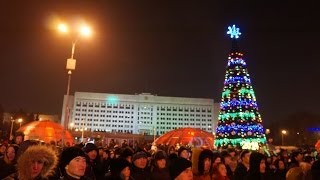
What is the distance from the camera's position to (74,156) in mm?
3941

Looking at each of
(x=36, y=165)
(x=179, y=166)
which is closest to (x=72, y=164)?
(x=36, y=165)

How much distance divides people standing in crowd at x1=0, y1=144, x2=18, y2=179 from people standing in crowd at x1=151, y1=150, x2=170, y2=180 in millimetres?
2570

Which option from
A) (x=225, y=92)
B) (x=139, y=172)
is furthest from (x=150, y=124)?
(x=139, y=172)

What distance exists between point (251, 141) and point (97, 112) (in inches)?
3673

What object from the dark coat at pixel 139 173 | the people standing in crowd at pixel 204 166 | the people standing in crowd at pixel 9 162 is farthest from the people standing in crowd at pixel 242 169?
the people standing in crowd at pixel 9 162

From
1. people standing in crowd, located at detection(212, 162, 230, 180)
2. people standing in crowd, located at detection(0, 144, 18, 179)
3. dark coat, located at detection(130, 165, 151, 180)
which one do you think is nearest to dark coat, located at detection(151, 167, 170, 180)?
dark coat, located at detection(130, 165, 151, 180)

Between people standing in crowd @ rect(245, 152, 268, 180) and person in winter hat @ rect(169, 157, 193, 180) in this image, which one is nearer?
person in winter hat @ rect(169, 157, 193, 180)

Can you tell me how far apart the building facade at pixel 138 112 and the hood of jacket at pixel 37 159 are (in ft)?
366

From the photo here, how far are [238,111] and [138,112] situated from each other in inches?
3568

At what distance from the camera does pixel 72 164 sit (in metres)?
3.91

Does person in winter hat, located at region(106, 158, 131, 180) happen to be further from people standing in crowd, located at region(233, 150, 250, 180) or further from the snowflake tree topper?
the snowflake tree topper

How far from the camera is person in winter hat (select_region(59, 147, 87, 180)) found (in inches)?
153

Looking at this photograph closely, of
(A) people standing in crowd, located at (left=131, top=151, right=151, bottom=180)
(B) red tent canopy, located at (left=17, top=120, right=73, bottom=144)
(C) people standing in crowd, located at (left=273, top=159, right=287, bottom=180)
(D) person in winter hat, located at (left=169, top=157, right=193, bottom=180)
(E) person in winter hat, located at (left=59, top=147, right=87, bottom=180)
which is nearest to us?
(E) person in winter hat, located at (left=59, top=147, right=87, bottom=180)

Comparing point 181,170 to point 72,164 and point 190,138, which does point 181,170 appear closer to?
point 72,164
